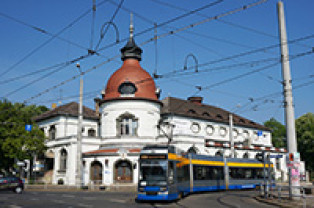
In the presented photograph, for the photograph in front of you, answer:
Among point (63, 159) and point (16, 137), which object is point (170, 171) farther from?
point (63, 159)

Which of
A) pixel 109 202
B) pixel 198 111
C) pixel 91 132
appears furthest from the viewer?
pixel 198 111

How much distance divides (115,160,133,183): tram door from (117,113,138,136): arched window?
5028 mm

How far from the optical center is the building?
42312mm

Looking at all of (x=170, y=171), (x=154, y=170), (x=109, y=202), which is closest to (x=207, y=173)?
(x=170, y=171)

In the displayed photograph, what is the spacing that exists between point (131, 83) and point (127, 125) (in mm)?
5525

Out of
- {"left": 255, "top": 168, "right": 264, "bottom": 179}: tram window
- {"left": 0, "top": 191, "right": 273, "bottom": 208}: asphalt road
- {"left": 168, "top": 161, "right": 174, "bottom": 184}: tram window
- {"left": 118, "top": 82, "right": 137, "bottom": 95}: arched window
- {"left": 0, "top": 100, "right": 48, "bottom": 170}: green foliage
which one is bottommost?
{"left": 0, "top": 191, "right": 273, "bottom": 208}: asphalt road

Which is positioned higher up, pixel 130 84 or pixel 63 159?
pixel 130 84

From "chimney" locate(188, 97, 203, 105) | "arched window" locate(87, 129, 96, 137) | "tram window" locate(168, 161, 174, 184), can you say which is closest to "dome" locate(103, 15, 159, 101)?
"arched window" locate(87, 129, 96, 137)

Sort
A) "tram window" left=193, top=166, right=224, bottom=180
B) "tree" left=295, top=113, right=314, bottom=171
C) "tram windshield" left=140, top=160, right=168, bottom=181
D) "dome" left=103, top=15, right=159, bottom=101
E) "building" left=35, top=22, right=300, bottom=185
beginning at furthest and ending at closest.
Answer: "tree" left=295, top=113, right=314, bottom=171, "dome" left=103, top=15, right=159, bottom=101, "building" left=35, top=22, right=300, bottom=185, "tram window" left=193, top=166, right=224, bottom=180, "tram windshield" left=140, top=160, right=168, bottom=181

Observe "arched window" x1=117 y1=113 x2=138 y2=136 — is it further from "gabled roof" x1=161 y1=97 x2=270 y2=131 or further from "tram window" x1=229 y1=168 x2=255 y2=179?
"tram window" x1=229 y1=168 x2=255 y2=179

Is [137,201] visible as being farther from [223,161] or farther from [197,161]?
[223,161]

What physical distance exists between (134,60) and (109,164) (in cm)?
1606

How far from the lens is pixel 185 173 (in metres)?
23.7

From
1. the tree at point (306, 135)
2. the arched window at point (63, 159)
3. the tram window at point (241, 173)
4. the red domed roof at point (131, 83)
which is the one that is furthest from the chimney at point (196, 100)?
the tram window at point (241, 173)
